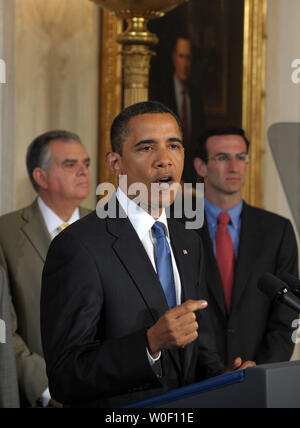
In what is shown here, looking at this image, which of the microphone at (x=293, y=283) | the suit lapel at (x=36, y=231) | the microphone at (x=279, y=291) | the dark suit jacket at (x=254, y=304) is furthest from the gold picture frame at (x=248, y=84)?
the microphone at (x=279, y=291)

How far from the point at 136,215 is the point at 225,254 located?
70.1 inches

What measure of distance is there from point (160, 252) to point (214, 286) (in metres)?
1.56

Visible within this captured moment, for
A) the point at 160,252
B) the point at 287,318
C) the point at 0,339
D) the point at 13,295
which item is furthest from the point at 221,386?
the point at 13,295

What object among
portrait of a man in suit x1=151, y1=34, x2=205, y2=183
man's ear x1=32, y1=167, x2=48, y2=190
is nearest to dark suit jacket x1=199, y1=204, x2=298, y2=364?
man's ear x1=32, y1=167, x2=48, y2=190

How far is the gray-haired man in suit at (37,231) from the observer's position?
4.23 metres

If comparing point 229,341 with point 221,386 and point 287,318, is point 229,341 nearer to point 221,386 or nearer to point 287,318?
point 287,318

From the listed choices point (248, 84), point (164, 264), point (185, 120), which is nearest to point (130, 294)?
point (164, 264)

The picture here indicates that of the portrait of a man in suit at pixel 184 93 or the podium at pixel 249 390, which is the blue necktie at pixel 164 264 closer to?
the podium at pixel 249 390

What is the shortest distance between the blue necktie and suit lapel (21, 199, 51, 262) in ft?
5.92

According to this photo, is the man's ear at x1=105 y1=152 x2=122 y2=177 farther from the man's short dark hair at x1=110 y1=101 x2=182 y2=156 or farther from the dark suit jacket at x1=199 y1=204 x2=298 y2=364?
the dark suit jacket at x1=199 y1=204 x2=298 y2=364

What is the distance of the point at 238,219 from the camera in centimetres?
454

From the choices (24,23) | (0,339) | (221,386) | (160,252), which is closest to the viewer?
(221,386)

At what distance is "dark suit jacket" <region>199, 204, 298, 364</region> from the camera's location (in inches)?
164

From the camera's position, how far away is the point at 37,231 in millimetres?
4539
